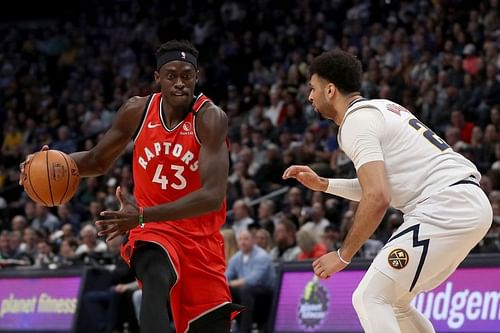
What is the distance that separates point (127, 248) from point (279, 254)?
258 inches

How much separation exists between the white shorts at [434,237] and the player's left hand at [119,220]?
50.8 inches

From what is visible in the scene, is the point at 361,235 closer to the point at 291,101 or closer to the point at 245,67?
the point at 291,101

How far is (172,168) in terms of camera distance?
19.2 feet

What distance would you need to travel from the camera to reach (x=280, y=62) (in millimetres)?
19703

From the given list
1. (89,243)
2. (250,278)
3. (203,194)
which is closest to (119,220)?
(203,194)

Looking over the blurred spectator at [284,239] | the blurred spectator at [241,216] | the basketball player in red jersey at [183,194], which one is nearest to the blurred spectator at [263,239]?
the blurred spectator at [284,239]

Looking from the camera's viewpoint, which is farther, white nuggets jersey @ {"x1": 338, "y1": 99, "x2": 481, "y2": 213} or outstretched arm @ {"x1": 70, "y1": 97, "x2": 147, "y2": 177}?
outstretched arm @ {"x1": 70, "y1": 97, "x2": 147, "y2": 177}

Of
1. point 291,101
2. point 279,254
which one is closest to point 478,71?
point 291,101

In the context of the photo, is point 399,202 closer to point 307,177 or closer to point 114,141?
point 307,177

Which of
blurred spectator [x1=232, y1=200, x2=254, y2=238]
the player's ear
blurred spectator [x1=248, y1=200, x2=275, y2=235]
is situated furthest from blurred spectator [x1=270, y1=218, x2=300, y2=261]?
the player's ear

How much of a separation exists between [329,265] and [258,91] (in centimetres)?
1356

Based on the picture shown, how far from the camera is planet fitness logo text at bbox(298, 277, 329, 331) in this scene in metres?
10.5

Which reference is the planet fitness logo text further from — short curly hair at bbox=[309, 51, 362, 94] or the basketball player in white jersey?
short curly hair at bbox=[309, 51, 362, 94]

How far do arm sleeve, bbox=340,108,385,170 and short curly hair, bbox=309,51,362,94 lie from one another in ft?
0.79
